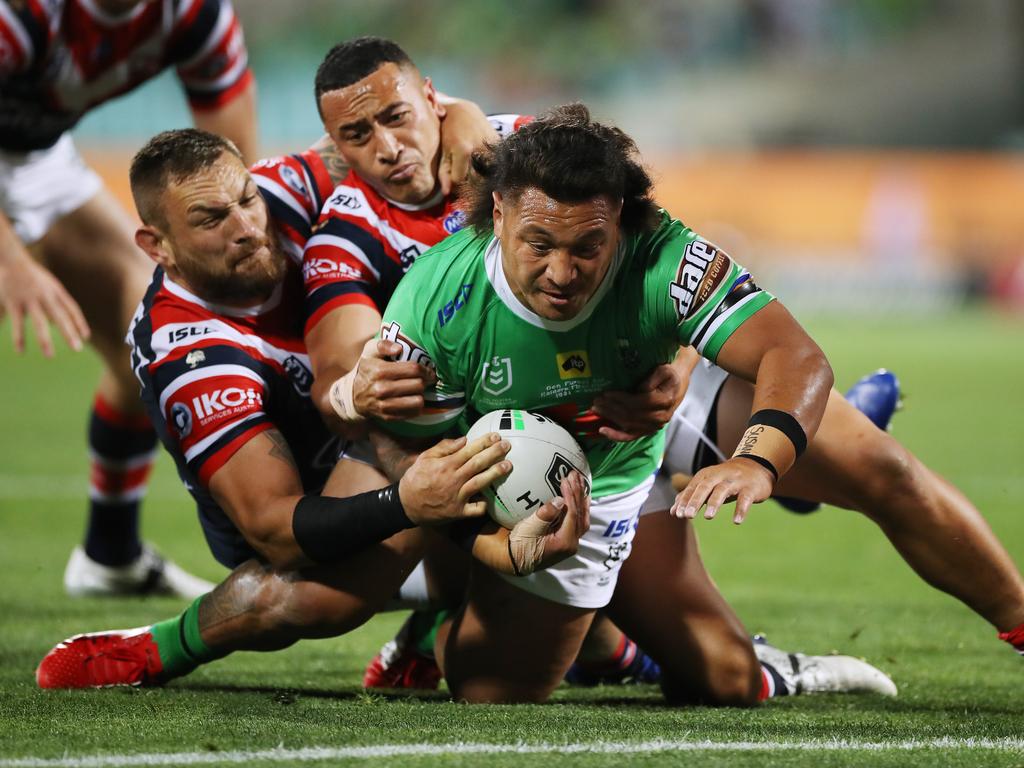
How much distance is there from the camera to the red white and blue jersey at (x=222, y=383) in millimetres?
4387

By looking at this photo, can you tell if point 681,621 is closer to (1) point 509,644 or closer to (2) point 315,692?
(1) point 509,644

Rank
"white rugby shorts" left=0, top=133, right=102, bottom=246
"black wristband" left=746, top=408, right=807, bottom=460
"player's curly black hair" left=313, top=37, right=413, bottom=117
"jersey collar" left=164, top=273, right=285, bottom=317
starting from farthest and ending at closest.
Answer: "white rugby shorts" left=0, top=133, right=102, bottom=246 < "player's curly black hair" left=313, top=37, right=413, bottom=117 < "jersey collar" left=164, top=273, right=285, bottom=317 < "black wristband" left=746, top=408, right=807, bottom=460

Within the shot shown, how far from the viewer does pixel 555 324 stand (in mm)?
4023

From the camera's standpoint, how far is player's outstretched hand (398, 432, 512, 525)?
391 centimetres

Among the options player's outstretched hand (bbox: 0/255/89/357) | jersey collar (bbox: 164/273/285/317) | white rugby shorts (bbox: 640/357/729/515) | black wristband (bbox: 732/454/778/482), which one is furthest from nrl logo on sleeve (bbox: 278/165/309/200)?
black wristband (bbox: 732/454/778/482)

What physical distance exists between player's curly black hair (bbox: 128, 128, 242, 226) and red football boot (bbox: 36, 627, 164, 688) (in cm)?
131

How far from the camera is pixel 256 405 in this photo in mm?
4434

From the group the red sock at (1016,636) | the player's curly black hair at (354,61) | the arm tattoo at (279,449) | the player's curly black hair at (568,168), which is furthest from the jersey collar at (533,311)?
the red sock at (1016,636)

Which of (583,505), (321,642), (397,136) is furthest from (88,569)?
(583,505)

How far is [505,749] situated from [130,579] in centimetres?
331

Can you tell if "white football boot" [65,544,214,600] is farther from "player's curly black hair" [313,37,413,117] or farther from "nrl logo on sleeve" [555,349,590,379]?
"nrl logo on sleeve" [555,349,590,379]

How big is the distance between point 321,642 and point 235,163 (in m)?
1.93

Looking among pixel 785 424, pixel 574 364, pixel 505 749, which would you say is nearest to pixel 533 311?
pixel 574 364

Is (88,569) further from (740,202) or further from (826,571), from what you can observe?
(740,202)
